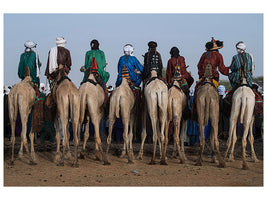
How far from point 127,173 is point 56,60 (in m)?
4.01

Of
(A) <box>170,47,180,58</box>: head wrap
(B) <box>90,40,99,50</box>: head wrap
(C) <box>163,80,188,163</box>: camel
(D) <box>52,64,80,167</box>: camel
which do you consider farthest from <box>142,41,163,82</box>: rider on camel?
(D) <box>52,64,80,167</box>: camel

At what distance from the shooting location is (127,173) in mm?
10641

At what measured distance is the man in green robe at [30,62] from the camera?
1255 centimetres

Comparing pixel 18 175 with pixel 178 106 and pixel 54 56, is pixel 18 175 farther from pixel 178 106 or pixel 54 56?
pixel 178 106

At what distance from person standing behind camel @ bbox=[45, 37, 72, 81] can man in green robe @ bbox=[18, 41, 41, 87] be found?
41cm

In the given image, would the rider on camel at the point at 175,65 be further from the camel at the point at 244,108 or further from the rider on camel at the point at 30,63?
the rider on camel at the point at 30,63

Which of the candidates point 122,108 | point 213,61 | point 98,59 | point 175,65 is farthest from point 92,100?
point 213,61

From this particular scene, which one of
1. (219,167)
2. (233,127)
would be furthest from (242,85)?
(219,167)

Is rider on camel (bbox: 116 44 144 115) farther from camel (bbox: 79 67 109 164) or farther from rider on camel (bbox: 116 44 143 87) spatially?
→ camel (bbox: 79 67 109 164)

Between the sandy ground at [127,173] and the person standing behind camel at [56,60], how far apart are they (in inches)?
100

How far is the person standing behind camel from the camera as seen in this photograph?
12203 mm

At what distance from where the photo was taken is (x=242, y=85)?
11641mm

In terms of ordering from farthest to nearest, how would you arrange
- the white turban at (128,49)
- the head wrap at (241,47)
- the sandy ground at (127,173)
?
the white turban at (128,49) < the head wrap at (241,47) < the sandy ground at (127,173)

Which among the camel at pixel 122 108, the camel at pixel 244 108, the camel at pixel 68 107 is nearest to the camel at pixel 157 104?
the camel at pixel 122 108
